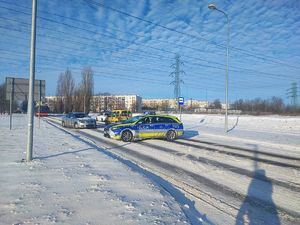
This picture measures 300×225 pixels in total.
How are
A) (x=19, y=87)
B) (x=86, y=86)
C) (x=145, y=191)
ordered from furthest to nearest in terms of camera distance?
(x=86, y=86) < (x=19, y=87) < (x=145, y=191)

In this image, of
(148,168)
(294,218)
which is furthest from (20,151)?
(294,218)

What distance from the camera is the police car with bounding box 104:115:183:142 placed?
18062 millimetres

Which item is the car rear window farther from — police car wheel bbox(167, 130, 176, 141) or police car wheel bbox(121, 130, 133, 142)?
police car wheel bbox(121, 130, 133, 142)

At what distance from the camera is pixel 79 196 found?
19.2 feet

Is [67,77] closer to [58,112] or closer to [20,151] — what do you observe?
[58,112]

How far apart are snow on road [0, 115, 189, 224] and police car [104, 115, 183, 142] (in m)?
8.86

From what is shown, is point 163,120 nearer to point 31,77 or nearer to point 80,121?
point 31,77

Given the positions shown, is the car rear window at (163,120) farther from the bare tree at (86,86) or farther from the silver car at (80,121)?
the bare tree at (86,86)

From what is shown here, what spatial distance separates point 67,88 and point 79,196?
257ft

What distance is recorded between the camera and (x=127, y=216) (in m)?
4.89

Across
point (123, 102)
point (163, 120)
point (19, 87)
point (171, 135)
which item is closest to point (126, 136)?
point (163, 120)

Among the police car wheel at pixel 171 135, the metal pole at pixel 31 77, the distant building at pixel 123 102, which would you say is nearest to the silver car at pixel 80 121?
the police car wheel at pixel 171 135

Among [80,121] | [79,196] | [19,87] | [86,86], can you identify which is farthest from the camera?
[86,86]

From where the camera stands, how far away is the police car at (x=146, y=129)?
18.1 m
